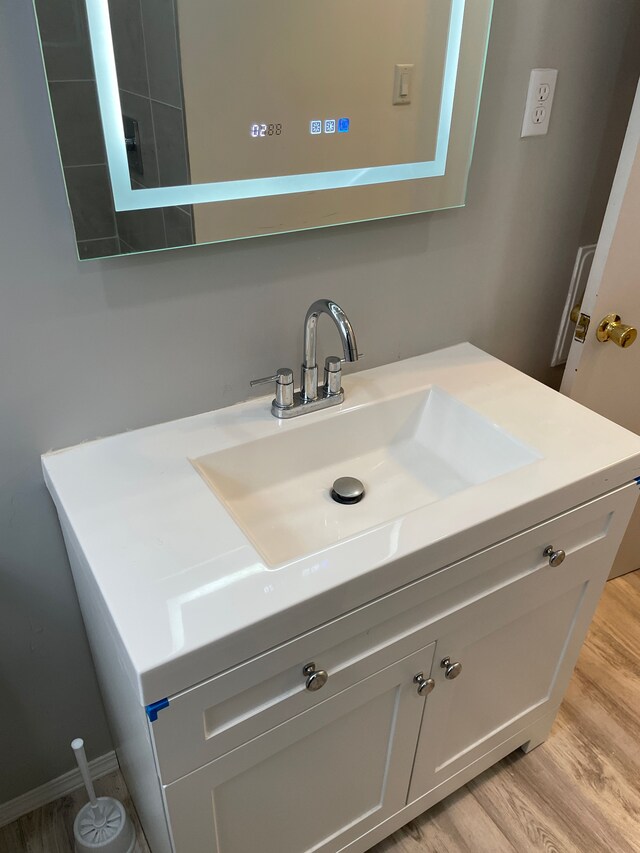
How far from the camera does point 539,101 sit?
1.25 meters

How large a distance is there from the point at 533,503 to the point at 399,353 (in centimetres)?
50

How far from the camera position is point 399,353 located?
1377 millimetres

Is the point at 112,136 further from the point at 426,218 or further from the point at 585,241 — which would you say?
the point at 585,241

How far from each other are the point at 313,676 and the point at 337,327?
0.55 metres

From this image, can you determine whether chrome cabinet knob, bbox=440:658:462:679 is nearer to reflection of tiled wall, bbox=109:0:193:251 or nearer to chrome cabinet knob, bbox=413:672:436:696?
chrome cabinet knob, bbox=413:672:436:696

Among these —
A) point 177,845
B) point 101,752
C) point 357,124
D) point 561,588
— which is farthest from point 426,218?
point 101,752

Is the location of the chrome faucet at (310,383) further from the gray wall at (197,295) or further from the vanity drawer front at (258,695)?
the vanity drawer front at (258,695)

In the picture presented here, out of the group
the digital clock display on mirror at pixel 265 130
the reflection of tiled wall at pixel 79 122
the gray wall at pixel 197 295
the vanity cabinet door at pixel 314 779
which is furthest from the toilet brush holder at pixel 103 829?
the digital clock display on mirror at pixel 265 130

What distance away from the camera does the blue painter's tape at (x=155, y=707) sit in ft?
2.46

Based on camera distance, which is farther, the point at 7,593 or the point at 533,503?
the point at 7,593

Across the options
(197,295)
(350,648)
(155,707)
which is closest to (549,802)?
(350,648)

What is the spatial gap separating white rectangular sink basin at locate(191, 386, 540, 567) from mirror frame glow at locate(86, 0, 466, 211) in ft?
1.31

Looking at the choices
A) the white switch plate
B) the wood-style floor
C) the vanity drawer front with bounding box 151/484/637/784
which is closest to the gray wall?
the white switch plate

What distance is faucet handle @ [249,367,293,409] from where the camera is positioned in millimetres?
1133
